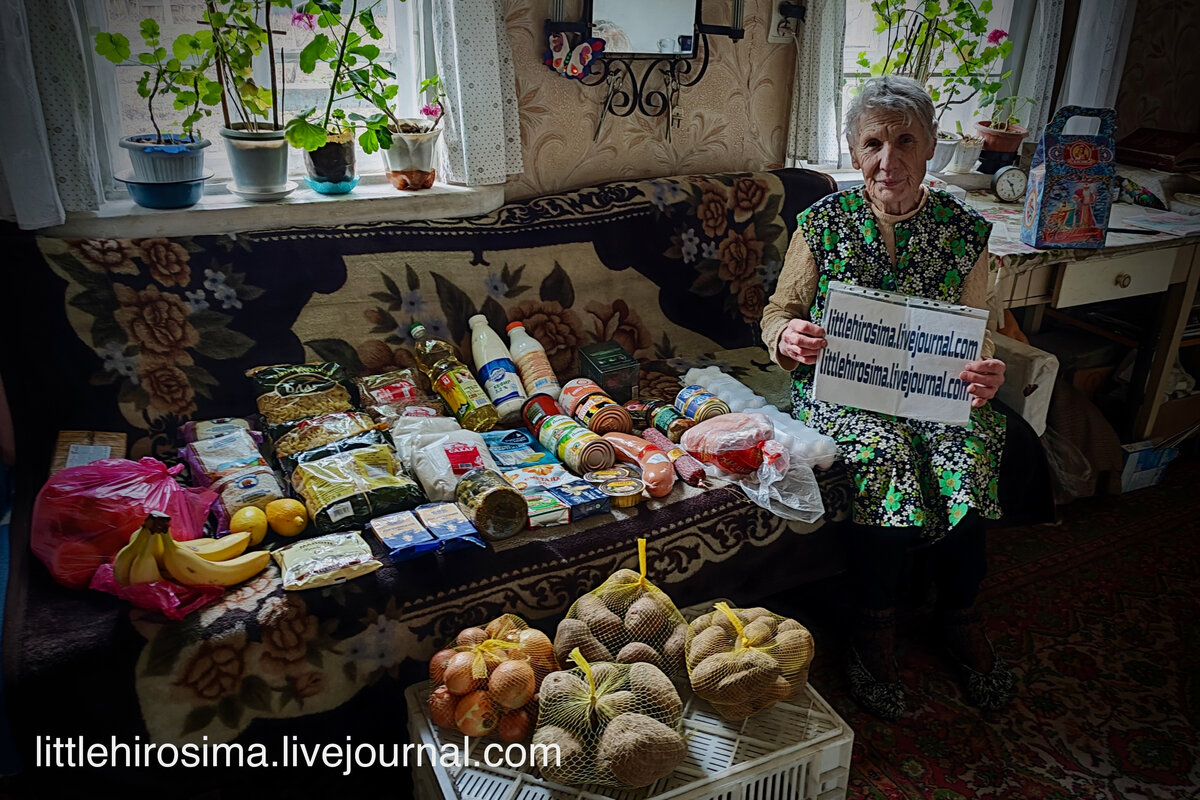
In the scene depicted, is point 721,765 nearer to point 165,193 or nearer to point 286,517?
point 286,517

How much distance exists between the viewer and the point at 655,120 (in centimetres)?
257

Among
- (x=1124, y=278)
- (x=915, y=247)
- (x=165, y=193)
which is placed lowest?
(x=1124, y=278)

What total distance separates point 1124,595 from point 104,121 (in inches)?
109

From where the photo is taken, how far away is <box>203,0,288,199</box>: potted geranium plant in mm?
1985

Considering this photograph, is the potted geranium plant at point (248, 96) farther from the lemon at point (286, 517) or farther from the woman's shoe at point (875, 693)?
the woman's shoe at point (875, 693)

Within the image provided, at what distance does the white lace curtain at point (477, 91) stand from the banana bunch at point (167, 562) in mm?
1164

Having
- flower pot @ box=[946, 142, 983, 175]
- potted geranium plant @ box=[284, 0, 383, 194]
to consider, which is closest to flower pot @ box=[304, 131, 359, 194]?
potted geranium plant @ box=[284, 0, 383, 194]

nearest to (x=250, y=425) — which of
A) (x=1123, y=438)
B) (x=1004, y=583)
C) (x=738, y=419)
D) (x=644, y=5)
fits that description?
(x=738, y=419)

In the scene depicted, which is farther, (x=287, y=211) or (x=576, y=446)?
(x=287, y=211)

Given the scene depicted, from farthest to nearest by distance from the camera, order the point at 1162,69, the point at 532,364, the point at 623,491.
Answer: the point at 1162,69 < the point at 532,364 < the point at 623,491

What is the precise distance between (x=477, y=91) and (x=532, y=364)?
0.69 m

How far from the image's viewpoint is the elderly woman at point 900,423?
1.85 meters

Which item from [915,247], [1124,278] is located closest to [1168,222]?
[1124,278]

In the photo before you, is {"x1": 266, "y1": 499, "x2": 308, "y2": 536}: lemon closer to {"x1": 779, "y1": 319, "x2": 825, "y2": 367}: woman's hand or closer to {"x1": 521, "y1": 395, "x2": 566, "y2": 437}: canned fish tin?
{"x1": 521, "y1": 395, "x2": 566, "y2": 437}: canned fish tin
